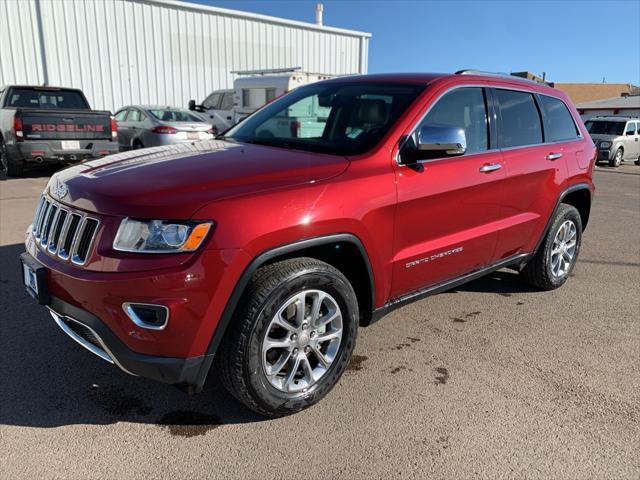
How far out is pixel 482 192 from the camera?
349cm

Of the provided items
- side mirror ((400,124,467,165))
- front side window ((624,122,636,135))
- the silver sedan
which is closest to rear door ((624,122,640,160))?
front side window ((624,122,636,135))

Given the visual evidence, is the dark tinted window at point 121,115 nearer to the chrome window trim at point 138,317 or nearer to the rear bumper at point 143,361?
the rear bumper at point 143,361

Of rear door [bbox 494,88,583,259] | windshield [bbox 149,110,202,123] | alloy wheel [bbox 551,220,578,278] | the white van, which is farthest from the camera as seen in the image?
the white van

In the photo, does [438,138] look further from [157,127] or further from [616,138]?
[616,138]

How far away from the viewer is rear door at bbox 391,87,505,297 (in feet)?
9.95

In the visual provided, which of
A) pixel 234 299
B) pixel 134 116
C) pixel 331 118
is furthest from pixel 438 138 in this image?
pixel 134 116

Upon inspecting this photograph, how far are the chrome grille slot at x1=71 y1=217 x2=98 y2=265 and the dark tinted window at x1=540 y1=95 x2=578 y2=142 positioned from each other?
11.9ft

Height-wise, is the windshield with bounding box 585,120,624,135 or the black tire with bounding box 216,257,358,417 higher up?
the windshield with bounding box 585,120,624,135

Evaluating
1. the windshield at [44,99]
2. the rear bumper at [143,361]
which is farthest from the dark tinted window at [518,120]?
the windshield at [44,99]

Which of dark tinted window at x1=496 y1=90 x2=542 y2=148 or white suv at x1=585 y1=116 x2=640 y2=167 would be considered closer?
dark tinted window at x1=496 y1=90 x2=542 y2=148

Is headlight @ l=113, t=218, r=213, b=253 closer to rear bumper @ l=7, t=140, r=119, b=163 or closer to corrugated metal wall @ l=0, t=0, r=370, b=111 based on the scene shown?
rear bumper @ l=7, t=140, r=119, b=163

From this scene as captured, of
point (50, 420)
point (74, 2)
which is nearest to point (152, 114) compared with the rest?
point (74, 2)

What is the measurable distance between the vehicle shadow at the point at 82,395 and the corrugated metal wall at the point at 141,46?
1545 centimetres

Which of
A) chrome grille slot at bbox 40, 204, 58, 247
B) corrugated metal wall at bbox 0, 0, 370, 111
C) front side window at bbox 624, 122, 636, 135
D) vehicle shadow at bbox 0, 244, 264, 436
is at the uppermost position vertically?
corrugated metal wall at bbox 0, 0, 370, 111
